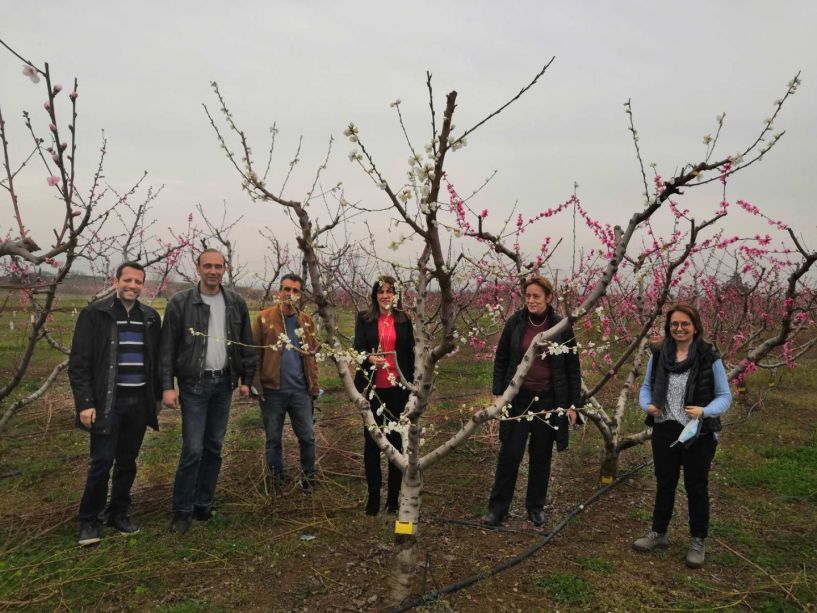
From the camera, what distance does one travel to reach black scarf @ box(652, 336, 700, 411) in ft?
12.3

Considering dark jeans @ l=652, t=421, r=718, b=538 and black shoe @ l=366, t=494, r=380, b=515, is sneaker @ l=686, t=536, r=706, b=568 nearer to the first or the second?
dark jeans @ l=652, t=421, r=718, b=538

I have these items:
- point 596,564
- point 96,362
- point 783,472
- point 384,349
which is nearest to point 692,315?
point 596,564

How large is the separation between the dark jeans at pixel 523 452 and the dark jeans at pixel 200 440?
2323 mm

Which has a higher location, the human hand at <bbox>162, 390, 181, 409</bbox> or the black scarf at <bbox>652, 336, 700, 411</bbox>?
the black scarf at <bbox>652, 336, 700, 411</bbox>

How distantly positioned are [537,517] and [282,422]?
2411 millimetres

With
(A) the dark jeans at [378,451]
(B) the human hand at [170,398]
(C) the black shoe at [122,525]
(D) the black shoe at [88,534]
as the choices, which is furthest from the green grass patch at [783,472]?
(D) the black shoe at [88,534]

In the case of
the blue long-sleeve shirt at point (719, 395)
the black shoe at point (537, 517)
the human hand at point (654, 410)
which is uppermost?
the blue long-sleeve shirt at point (719, 395)

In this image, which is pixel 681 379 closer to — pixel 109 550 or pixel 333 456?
pixel 333 456

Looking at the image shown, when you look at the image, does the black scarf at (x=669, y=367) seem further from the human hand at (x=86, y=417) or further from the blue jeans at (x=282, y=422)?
the human hand at (x=86, y=417)

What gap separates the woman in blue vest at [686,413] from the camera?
371 centimetres

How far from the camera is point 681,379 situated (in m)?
3.85

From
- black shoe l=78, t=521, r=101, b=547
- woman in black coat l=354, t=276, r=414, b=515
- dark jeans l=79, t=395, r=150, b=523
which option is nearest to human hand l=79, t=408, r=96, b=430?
dark jeans l=79, t=395, r=150, b=523

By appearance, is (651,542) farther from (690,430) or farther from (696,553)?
(690,430)

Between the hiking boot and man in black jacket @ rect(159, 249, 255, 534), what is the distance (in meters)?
0.28
